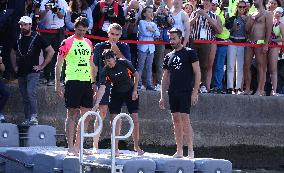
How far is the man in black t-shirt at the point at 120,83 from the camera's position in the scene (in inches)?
629

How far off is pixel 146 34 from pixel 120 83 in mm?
4279

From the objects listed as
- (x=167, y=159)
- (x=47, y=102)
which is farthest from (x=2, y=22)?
(x=167, y=159)

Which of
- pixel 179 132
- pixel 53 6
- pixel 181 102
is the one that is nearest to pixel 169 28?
pixel 53 6

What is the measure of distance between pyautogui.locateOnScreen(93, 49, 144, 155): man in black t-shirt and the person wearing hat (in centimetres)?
266

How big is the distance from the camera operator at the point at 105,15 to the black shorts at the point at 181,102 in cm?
370

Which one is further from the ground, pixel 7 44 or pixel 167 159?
pixel 7 44

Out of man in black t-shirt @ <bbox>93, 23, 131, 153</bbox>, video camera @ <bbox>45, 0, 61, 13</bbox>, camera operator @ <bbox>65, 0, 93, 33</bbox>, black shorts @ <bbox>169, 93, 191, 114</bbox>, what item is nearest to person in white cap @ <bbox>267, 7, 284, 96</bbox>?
camera operator @ <bbox>65, 0, 93, 33</bbox>

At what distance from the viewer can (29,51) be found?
18547 mm

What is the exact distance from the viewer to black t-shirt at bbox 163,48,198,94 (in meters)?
16.1

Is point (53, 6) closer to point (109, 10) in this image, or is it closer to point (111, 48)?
point (109, 10)

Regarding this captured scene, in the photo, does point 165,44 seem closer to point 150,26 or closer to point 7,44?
point 150,26

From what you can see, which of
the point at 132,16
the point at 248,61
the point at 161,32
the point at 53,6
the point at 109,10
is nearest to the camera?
the point at 53,6

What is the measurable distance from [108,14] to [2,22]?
2.05m

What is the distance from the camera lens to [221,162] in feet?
52.2
